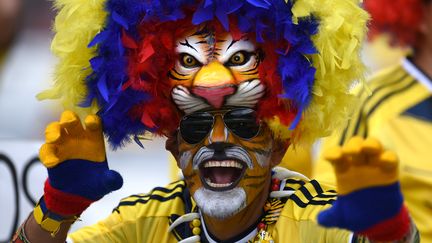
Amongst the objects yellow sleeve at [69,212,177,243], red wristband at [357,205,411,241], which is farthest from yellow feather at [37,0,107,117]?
red wristband at [357,205,411,241]

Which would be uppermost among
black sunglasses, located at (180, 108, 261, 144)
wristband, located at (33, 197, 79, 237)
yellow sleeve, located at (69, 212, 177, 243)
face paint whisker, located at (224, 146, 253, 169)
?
black sunglasses, located at (180, 108, 261, 144)

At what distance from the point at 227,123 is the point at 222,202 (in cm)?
24

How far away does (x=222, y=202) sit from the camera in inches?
125

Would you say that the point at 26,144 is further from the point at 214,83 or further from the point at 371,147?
the point at 371,147

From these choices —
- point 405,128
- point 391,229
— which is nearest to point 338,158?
point 391,229

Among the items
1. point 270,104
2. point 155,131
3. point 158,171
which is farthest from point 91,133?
point 158,171

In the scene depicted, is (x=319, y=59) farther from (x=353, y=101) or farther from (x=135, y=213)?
(x=135, y=213)

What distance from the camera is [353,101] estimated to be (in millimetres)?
3279

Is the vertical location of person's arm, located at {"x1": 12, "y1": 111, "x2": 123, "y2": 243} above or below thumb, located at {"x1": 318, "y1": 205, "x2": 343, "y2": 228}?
above

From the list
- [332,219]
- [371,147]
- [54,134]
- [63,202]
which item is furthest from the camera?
[63,202]

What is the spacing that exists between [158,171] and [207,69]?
9.69ft

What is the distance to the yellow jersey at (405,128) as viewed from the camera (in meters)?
4.58

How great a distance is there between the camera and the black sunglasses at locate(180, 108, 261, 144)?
3.21 m

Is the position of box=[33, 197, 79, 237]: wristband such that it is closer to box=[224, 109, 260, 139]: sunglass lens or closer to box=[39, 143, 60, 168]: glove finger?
box=[39, 143, 60, 168]: glove finger
